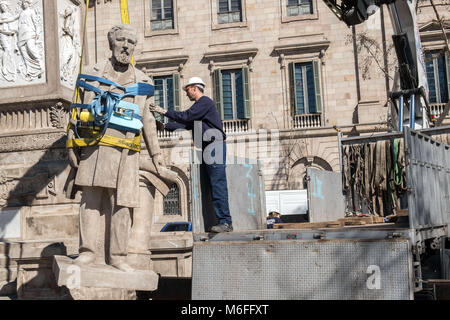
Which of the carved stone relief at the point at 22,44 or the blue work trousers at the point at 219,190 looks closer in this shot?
the blue work trousers at the point at 219,190

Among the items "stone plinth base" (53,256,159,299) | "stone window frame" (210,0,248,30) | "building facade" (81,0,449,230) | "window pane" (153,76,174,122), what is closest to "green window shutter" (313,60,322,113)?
"building facade" (81,0,449,230)

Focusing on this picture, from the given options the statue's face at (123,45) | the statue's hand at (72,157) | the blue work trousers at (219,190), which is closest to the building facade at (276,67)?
the statue's face at (123,45)

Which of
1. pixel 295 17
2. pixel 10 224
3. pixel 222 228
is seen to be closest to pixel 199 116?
pixel 222 228

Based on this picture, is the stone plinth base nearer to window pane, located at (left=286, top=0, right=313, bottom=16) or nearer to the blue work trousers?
the blue work trousers

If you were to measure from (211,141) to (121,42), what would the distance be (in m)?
1.38

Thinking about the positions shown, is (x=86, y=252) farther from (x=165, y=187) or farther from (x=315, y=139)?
(x=315, y=139)

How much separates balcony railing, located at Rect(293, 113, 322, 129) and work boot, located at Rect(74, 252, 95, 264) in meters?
21.5

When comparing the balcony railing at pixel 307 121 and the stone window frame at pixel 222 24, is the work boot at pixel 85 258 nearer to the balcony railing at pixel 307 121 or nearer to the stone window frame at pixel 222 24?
the balcony railing at pixel 307 121

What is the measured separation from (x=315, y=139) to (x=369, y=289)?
22278mm

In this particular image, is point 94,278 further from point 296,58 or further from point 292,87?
point 296,58

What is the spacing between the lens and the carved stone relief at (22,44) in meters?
8.68

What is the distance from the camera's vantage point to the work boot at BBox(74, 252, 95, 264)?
6.00 meters

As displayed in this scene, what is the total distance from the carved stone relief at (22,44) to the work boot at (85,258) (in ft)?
11.2
